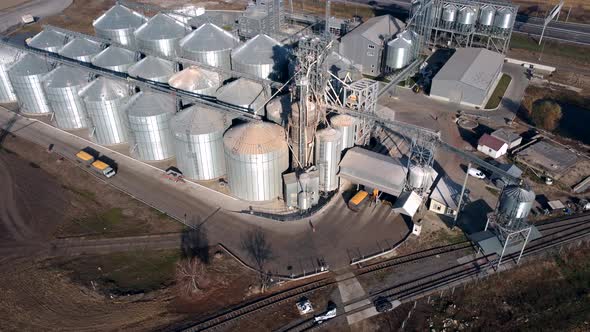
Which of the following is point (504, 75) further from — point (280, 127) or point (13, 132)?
point (13, 132)

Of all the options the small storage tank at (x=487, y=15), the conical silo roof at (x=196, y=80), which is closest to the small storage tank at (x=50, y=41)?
the conical silo roof at (x=196, y=80)

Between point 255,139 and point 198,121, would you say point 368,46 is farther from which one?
point 255,139

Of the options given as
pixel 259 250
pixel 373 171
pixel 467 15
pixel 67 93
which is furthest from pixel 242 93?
pixel 467 15

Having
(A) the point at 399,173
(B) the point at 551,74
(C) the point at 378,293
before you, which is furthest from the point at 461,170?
(B) the point at 551,74

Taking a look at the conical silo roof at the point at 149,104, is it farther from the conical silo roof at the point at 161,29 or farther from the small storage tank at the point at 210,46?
the conical silo roof at the point at 161,29

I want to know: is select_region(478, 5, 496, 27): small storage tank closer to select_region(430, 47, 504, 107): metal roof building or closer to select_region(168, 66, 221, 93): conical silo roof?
select_region(430, 47, 504, 107): metal roof building
